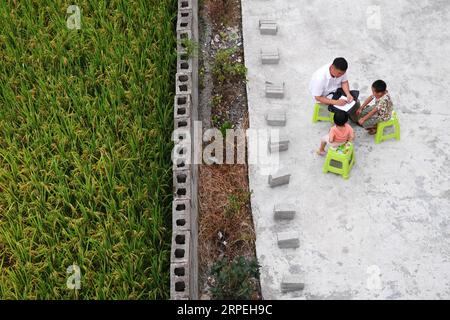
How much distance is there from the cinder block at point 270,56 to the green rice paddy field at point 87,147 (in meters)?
0.97

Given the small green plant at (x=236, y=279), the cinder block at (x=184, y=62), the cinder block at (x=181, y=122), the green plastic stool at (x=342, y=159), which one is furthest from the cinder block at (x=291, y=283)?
the cinder block at (x=184, y=62)

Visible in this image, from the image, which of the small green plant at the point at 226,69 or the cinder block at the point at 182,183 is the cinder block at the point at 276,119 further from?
the cinder block at the point at 182,183

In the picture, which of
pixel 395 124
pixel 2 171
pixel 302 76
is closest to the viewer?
pixel 2 171

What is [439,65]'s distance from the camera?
6797 millimetres

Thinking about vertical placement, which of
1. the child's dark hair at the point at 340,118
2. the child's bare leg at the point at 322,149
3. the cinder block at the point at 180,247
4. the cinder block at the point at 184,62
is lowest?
the cinder block at the point at 180,247

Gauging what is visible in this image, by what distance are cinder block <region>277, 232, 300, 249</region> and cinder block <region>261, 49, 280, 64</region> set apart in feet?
7.00

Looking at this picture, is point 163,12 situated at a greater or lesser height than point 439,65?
greater

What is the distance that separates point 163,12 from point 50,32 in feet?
4.03

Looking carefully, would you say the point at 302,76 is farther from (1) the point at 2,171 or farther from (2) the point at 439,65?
(1) the point at 2,171

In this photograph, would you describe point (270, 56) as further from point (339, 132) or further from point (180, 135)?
point (180, 135)

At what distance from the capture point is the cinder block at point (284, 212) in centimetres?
565

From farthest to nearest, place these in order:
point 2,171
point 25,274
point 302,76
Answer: point 302,76, point 2,171, point 25,274
